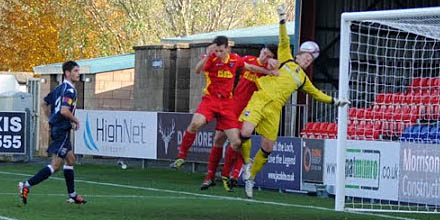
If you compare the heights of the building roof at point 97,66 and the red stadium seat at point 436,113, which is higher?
the building roof at point 97,66

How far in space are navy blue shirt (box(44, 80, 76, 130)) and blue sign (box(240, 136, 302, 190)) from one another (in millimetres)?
6895

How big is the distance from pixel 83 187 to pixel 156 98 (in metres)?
13.7

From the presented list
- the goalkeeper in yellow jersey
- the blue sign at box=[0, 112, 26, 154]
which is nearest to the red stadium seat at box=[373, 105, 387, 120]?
the goalkeeper in yellow jersey

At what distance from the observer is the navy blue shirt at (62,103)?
16.2m

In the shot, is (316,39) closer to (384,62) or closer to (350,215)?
(384,62)

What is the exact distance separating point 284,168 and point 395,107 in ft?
7.84

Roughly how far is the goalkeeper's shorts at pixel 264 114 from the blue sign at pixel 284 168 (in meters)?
6.03

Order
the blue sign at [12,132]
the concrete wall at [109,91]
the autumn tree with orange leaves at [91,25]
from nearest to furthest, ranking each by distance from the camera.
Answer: the blue sign at [12,132]
the concrete wall at [109,91]
the autumn tree with orange leaves at [91,25]

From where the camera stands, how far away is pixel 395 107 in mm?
22484

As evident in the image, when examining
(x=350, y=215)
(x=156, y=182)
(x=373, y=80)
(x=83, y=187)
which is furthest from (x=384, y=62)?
(x=350, y=215)

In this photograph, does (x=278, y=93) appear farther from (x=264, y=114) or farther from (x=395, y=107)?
(x=395, y=107)

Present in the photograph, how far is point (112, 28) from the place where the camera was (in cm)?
6062

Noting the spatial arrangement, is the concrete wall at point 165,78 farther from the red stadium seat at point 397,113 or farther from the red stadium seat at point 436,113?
the red stadium seat at point 436,113

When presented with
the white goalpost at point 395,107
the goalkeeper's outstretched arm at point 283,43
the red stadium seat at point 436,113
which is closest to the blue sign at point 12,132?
the white goalpost at point 395,107
